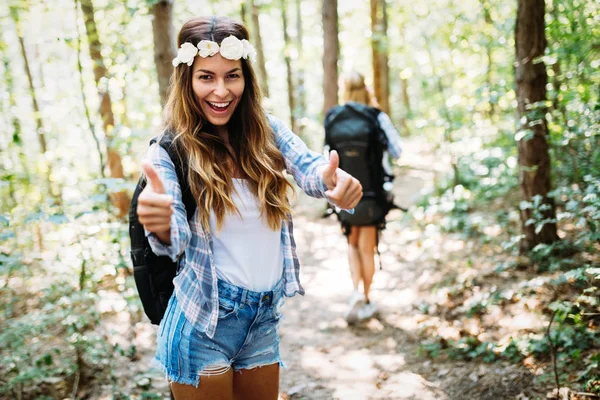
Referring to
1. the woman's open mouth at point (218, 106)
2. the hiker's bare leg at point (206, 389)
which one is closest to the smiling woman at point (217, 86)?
the woman's open mouth at point (218, 106)

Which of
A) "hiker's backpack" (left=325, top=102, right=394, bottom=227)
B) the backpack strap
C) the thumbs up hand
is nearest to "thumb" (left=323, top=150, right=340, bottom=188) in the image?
the thumbs up hand

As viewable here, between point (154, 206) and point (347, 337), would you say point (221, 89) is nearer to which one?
point (154, 206)

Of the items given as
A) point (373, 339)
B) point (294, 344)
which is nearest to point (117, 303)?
point (294, 344)

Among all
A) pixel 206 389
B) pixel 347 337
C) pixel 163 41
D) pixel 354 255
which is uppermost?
pixel 163 41

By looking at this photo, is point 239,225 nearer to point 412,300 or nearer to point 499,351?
point 499,351

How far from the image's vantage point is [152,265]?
6.02 ft

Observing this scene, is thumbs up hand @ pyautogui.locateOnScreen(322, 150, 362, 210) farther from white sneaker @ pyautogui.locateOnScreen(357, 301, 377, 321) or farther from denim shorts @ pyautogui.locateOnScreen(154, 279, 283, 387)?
white sneaker @ pyautogui.locateOnScreen(357, 301, 377, 321)

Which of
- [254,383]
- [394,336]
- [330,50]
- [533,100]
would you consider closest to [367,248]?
[394,336]

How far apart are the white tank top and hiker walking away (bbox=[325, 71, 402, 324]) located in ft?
9.73

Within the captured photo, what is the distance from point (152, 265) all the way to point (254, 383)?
0.67 meters

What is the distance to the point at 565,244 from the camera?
13.9ft

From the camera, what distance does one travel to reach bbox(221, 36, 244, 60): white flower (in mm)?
1825

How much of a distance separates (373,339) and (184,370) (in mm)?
3231

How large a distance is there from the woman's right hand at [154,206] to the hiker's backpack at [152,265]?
29 centimetres
